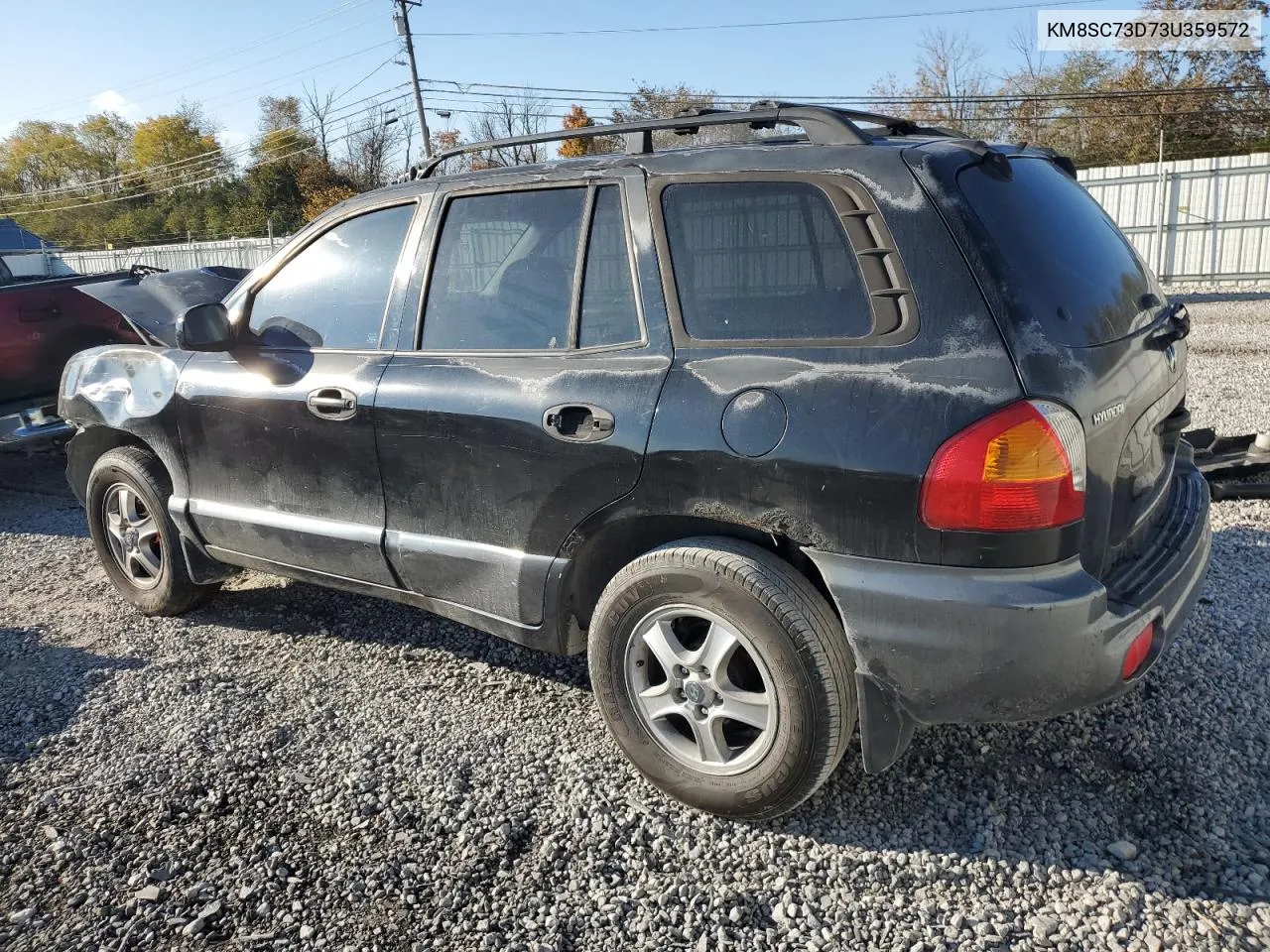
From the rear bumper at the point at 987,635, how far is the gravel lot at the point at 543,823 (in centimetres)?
47

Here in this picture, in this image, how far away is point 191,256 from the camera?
34.6 m

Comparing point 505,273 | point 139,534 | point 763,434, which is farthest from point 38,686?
point 763,434

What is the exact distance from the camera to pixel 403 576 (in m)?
3.29

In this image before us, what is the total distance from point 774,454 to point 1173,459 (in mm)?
1573

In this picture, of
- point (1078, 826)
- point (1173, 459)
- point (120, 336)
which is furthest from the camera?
point (120, 336)

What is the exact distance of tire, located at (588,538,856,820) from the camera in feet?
7.88

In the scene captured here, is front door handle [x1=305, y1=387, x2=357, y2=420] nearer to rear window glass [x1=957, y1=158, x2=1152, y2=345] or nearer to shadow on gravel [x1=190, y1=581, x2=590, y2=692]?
shadow on gravel [x1=190, y1=581, x2=590, y2=692]

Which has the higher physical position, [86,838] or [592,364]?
[592,364]

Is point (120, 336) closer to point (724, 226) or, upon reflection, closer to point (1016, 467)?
point (724, 226)

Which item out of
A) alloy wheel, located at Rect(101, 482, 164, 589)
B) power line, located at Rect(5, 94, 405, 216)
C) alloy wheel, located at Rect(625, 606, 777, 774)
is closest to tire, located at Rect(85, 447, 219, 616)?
alloy wheel, located at Rect(101, 482, 164, 589)

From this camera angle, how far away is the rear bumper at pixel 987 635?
7.11ft

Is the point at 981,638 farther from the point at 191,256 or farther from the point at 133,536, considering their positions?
the point at 191,256

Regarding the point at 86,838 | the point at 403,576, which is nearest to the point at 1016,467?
the point at 403,576

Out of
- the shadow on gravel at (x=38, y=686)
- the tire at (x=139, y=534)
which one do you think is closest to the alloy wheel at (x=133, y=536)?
the tire at (x=139, y=534)
